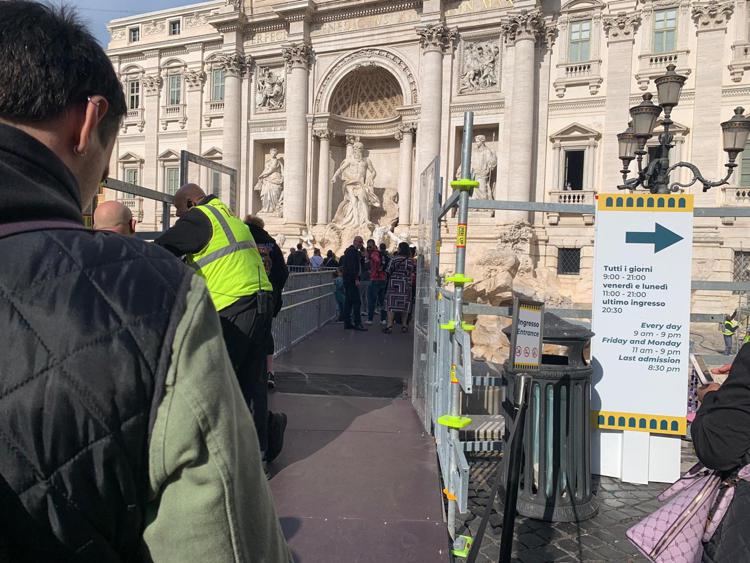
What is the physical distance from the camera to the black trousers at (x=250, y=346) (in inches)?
139

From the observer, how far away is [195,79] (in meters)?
27.9

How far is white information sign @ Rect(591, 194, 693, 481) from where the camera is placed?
177 inches

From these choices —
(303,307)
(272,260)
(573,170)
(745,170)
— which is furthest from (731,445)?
(745,170)

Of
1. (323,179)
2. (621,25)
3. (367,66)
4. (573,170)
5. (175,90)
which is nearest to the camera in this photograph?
(621,25)

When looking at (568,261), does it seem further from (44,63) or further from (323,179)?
(44,63)

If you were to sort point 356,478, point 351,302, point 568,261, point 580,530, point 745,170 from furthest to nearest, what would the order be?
point 568,261 < point 745,170 < point 351,302 < point 356,478 < point 580,530

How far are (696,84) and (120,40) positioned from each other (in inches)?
1140

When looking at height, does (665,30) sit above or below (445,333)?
above

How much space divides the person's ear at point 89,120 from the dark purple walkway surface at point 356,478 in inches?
105

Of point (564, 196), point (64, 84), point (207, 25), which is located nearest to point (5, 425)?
point (64, 84)

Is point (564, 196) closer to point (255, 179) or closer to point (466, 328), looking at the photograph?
point (255, 179)

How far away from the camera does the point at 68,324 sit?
796 millimetres

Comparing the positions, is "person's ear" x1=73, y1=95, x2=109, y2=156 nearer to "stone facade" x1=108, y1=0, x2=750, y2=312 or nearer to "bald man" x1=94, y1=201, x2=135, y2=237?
"bald man" x1=94, y1=201, x2=135, y2=237

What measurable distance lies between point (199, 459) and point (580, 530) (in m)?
3.74
